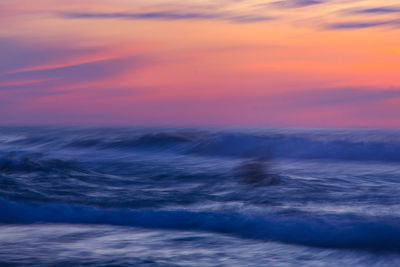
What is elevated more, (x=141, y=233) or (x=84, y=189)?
(x=84, y=189)

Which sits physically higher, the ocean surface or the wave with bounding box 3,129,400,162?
the wave with bounding box 3,129,400,162

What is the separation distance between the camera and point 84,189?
9.70 meters

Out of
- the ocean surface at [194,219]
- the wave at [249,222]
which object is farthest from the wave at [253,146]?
the wave at [249,222]

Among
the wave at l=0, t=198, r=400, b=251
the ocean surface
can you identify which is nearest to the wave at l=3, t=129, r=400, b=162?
the ocean surface

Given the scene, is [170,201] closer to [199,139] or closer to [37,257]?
[37,257]

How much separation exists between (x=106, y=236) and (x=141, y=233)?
45 cm

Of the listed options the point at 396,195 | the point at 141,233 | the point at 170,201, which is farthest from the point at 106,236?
the point at 396,195

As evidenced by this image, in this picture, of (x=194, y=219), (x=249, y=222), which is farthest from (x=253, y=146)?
(x=249, y=222)

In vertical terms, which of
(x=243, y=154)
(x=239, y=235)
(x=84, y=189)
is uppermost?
(x=243, y=154)

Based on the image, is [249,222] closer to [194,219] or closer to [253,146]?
[194,219]

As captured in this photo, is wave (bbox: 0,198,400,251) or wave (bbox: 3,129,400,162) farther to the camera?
wave (bbox: 3,129,400,162)

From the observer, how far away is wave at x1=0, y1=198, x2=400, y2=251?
6301 mm

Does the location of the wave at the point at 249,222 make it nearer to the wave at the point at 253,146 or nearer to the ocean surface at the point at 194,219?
the ocean surface at the point at 194,219

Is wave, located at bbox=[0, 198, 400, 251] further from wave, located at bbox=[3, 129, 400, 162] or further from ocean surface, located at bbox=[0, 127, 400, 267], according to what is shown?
wave, located at bbox=[3, 129, 400, 162]
